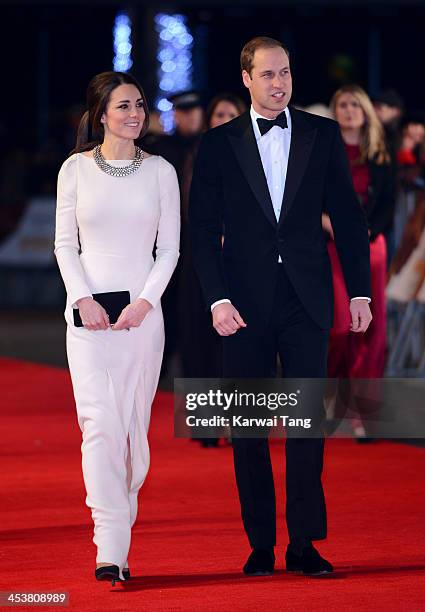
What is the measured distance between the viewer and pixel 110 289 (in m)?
5.92

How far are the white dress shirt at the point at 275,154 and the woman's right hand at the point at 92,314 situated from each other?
2.16 ft

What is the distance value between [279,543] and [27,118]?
33076mm

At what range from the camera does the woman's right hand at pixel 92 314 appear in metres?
5.81

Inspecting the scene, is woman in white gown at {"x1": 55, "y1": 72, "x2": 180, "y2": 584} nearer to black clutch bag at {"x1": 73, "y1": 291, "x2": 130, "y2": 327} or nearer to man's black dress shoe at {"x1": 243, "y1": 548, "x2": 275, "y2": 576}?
black clutch bag at {"x1": 73, "y1": 291, "x2": 130, "y2": 327}

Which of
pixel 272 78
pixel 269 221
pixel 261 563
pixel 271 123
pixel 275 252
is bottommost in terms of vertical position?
pixel 261 563

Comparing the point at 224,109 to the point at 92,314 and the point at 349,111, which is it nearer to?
the point at 349,111

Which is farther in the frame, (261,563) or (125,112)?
(261,563)

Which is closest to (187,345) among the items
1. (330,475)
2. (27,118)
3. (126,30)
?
(330,475)

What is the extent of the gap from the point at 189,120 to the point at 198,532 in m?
3.93

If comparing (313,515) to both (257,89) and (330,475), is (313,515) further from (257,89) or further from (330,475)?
(330,475)

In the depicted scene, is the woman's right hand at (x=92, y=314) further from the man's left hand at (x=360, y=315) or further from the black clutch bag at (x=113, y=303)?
the man's left hand at (x=360, y=315)

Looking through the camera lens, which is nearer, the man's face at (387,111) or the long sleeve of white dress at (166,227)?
the long sleeve of white dress at (166,227)

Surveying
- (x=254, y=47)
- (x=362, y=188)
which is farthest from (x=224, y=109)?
(x=254, y=47)

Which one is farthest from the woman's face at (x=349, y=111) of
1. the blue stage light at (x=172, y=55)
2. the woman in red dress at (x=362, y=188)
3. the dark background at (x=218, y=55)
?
the dark background at (x=218, y=55)
